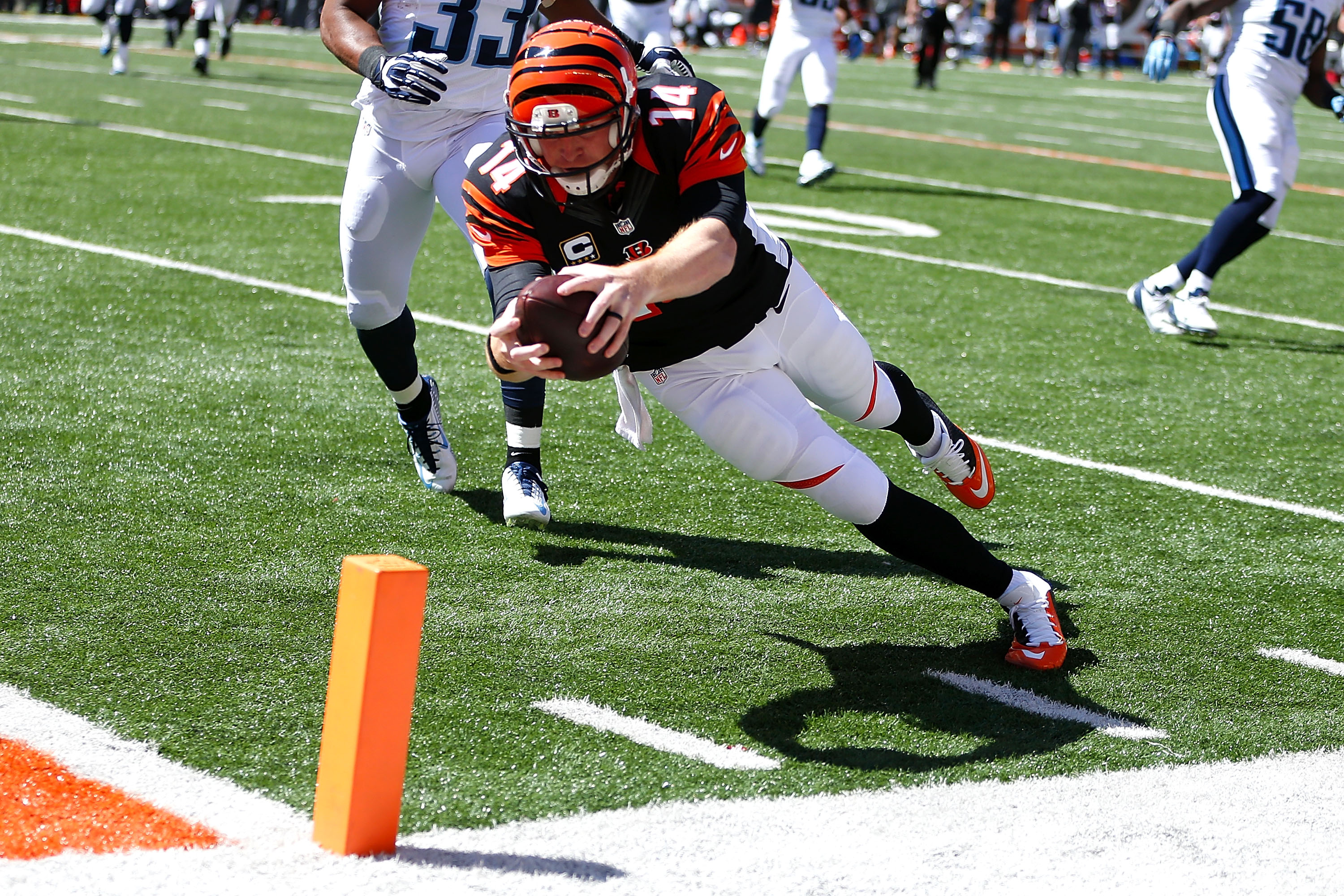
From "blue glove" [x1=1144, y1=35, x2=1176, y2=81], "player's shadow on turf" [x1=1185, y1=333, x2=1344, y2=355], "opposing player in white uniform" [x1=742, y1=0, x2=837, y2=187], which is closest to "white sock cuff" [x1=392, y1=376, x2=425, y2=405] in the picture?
"player's shadow on turf" [x1=1185, y1=333, x2=1344, y2=355]

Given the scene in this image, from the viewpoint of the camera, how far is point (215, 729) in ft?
9.59

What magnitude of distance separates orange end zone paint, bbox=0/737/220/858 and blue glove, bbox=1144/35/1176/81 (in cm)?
655

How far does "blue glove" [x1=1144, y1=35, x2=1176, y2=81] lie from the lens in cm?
778

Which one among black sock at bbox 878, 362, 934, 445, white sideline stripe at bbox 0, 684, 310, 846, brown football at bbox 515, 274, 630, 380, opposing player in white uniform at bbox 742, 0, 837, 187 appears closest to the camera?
white sideline stripe at bbox 0, 684, 310, 846

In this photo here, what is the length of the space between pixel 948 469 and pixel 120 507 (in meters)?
2.22

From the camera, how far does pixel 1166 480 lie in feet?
16.4

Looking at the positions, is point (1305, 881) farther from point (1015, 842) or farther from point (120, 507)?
point (120, 507)

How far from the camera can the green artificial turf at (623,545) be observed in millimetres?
3025

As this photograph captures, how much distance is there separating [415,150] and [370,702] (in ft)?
7.92

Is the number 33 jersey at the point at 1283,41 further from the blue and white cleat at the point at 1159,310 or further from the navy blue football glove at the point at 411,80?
the navy blue football glove at the point at 411,80

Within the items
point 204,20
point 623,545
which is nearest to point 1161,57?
point 623,545

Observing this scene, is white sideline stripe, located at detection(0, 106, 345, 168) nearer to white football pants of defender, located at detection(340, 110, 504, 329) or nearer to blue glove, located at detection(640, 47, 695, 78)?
white football pants of defender, located at detection(340, 110, 504, 329)

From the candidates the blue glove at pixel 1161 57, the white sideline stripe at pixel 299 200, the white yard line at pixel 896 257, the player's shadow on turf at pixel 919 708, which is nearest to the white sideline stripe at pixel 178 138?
the white sideline stripe at pixel 299 200

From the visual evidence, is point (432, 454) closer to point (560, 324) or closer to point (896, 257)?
point (560, 324)
